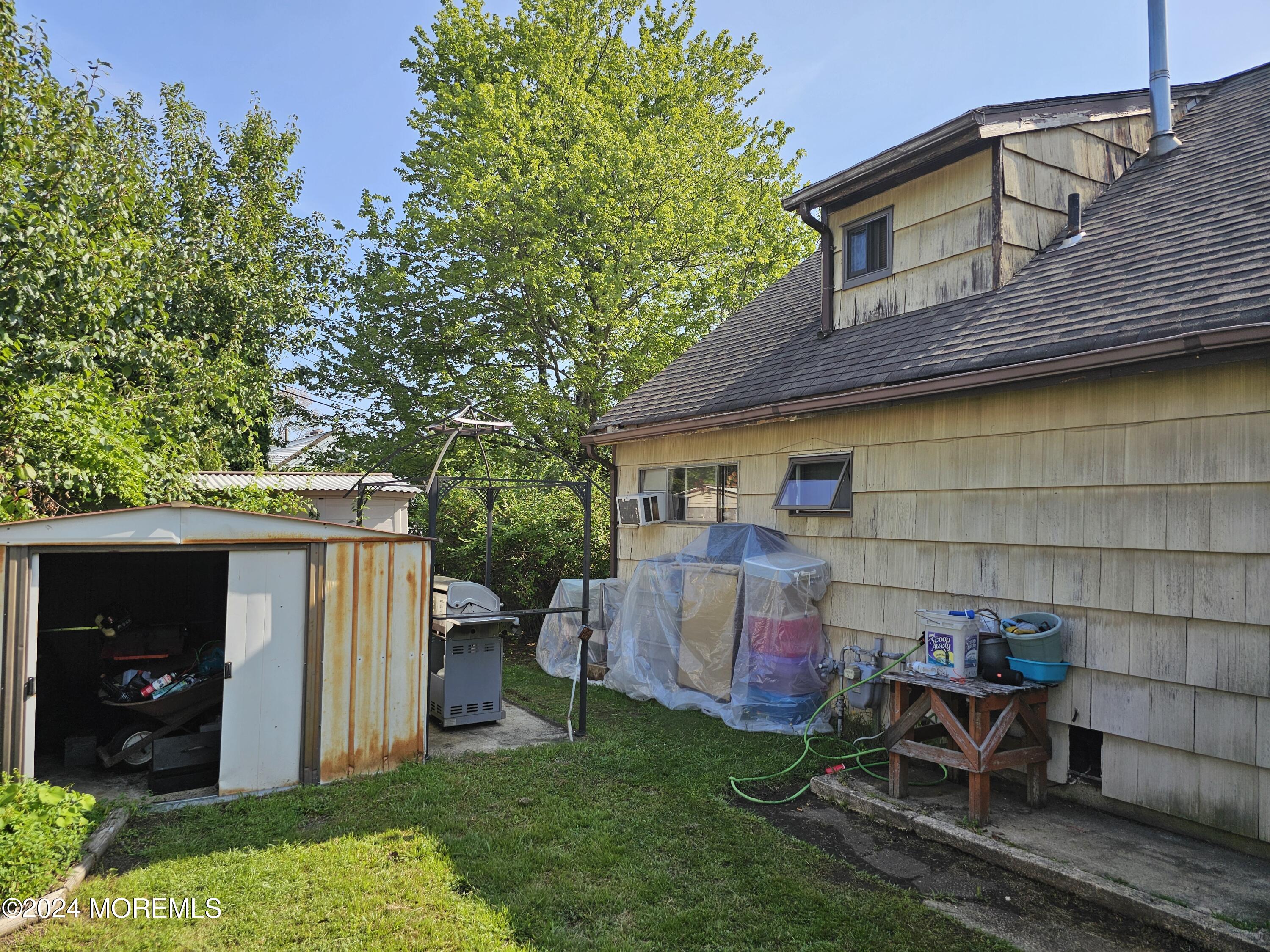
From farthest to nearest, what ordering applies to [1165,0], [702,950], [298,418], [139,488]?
[298,418], [1165,0], [139,488], [702,950]

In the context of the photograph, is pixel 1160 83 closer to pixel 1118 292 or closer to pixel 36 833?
pixel 1118 292

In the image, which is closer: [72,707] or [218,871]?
[218,871]

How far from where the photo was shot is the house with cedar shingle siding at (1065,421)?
14.4ft

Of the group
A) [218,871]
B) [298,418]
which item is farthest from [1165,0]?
[298,418]

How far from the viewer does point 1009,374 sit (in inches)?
210

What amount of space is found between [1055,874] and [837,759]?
7.23ft

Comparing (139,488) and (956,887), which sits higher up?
(139,488)

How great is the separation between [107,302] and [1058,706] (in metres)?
9.40

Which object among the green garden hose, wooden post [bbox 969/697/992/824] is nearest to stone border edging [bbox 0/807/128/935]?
the green garden hose

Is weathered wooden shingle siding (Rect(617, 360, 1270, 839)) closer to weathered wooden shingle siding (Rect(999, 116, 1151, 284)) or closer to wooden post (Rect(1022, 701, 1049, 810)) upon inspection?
wooden post (Rect(1022, 701, 1049, 810))

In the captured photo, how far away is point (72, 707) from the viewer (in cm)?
693

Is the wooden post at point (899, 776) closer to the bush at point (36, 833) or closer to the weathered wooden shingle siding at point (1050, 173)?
the weathered wooden shingle siding at point (1050, 173)

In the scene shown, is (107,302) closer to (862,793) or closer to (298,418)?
(862,793)

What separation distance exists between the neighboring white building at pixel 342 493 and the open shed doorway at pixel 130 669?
14.7ft
